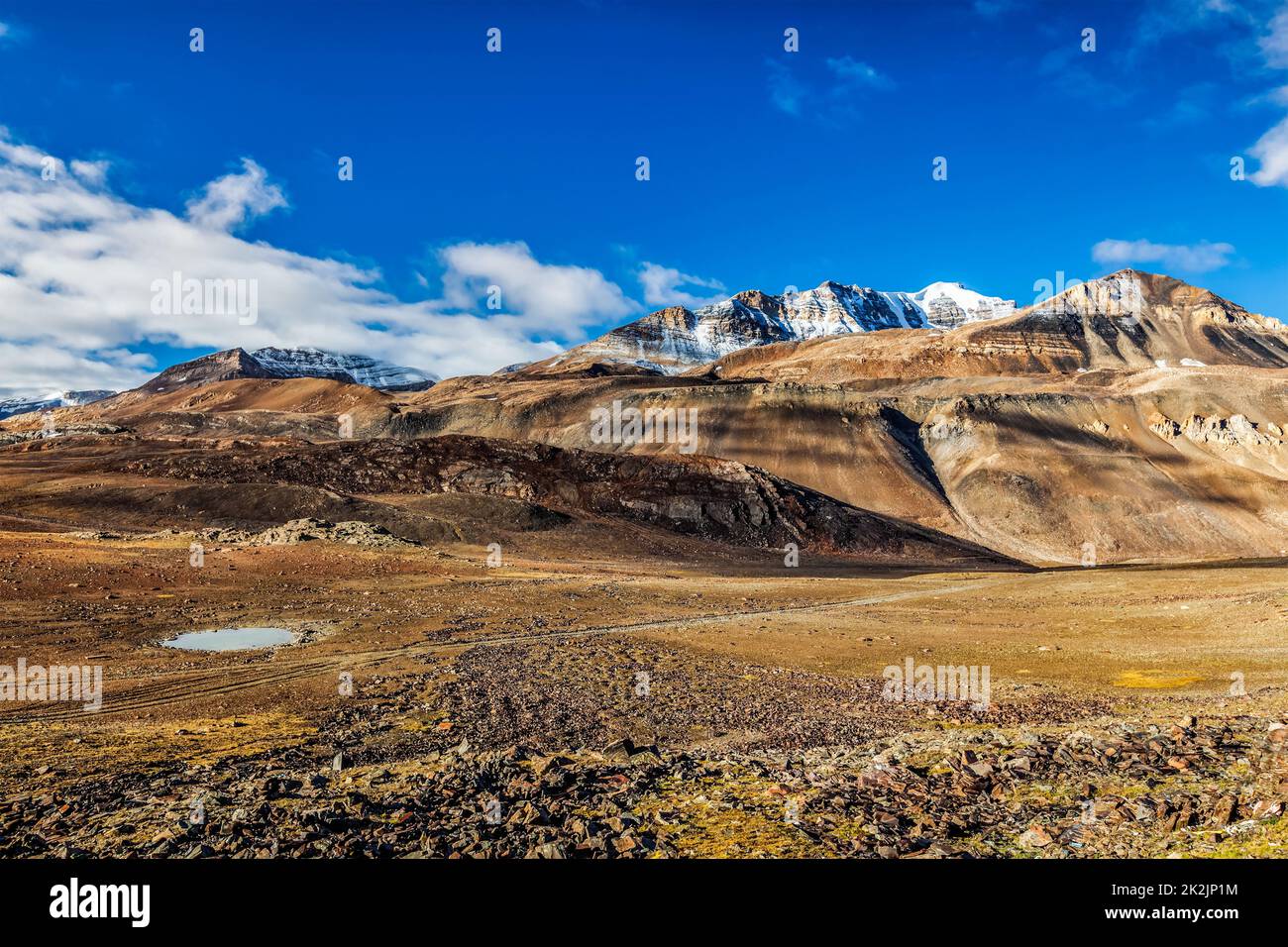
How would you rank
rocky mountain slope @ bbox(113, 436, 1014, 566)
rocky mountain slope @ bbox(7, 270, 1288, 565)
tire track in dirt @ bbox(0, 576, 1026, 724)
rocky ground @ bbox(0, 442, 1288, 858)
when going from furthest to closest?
1. rocky mountain slope @ bbox(7, 270, 1288, 565)
2. rocky mountain slope @ bbox(113, 436, 1014, 566)
3. tire track in dirt @ bbox(0, 576, 1026, 724)
4. rocky ground @ bbox(0, 442, 1288, 858)

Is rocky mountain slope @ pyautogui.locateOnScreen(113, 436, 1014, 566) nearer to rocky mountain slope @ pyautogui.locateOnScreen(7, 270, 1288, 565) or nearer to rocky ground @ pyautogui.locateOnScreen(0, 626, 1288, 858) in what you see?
rocky mountain slope @ pyautogui.locateOnScreen(7, 270, 1288, 565)

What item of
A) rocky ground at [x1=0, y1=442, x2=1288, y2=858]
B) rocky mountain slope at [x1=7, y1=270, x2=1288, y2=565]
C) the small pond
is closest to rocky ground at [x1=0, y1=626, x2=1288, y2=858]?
rocky ground at [x1=0, y1=442, x2=1288, y2=858]

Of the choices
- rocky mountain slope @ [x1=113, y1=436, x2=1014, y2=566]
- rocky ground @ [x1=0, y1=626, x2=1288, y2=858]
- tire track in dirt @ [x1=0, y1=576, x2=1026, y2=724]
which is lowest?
tire track in dirt @ [x1=0, y1=576, x2=1026, y2=724]

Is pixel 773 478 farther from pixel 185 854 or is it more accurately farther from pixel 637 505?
pixel 185 854

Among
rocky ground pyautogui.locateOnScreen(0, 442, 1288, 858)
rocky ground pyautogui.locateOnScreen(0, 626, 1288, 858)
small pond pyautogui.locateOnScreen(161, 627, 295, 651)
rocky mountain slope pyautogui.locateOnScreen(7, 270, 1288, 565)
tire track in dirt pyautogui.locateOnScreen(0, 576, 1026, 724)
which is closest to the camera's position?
rocky ground pyautogui.locateOnScreen(0, 626, 1288, 858)

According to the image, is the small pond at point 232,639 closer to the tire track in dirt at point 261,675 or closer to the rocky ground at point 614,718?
the rocky ground at point 614,718

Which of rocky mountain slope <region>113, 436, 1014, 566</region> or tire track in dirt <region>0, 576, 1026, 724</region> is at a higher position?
rocky mountain slope <region>113, 436, 1014, 566</region>

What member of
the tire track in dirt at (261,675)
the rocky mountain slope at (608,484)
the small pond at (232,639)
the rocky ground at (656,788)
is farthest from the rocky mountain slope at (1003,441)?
the rocky ground at (656,788)

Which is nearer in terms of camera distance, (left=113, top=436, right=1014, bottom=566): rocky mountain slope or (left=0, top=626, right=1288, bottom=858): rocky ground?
(left=0, top=626, right=1288, bottom=858): rocky ground

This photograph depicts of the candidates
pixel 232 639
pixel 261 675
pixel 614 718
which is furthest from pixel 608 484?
pixel 614 718

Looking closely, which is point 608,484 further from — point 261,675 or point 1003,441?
point 1003,441

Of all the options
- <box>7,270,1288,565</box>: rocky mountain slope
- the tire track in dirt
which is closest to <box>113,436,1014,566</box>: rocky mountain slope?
<box>7,270,1288,565</box>: rocky mountain slope

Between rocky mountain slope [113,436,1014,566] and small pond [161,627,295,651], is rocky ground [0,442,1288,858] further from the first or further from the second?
rocky mountain slope [113,436,1014,566]

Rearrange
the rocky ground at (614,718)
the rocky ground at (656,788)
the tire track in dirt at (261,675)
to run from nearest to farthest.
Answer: the rocky ground at (656,788) → the rocky ground at (614,718) → the tire track in dirt at (261,675)
